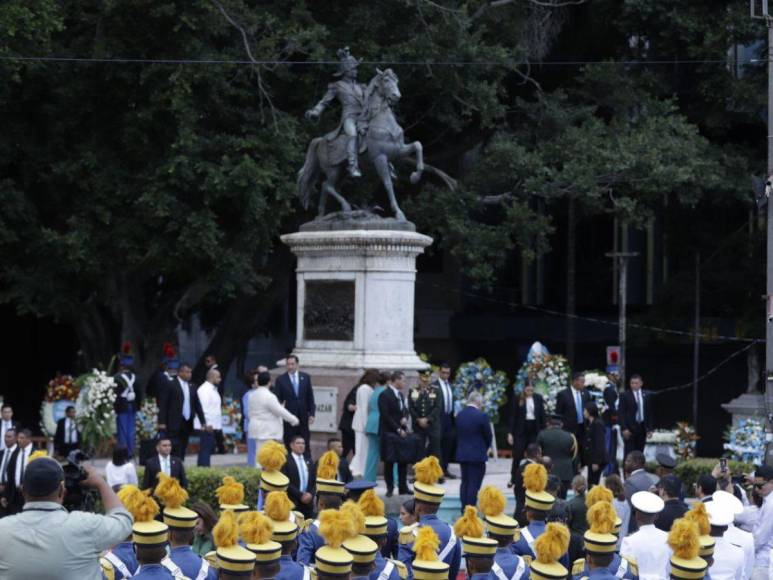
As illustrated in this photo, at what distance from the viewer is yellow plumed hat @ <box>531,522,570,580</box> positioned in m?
9.68

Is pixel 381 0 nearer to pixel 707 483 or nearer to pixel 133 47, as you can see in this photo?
pixel 133 47

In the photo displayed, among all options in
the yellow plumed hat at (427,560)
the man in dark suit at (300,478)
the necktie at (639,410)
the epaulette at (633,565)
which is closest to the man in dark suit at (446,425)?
the necktie at (639,410)

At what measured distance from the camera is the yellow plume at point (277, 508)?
→ 10547 millimetres

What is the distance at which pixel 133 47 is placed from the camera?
99.1 ft

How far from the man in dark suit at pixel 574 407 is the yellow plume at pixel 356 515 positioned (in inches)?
498

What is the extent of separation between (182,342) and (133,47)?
2026 cm

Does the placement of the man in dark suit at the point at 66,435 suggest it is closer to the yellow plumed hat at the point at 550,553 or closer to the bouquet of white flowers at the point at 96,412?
the bouquet of white flowers at the point at 96,412

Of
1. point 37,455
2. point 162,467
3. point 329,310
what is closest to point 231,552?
point 37,455

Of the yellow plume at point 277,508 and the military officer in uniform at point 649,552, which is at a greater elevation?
the yellow plume at point 277,508

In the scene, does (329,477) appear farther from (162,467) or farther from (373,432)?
(373,432)

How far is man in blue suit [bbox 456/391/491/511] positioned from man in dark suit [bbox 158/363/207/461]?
158 inches

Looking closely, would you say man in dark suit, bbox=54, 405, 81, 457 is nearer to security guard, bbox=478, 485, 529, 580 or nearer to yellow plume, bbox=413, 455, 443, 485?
yellow plume, bbox=413, 455, 443, 485

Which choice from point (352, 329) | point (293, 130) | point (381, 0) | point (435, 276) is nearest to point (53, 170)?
point (293, 130)

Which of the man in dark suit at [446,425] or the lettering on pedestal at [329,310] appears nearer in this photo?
the man in dark suit at [446,425]
